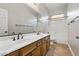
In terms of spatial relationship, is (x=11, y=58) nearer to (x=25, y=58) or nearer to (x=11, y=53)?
(x=11, y=53)

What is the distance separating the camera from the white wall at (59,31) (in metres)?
1.46

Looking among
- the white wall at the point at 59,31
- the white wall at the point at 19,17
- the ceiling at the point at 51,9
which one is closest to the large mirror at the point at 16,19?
the white wall at the point at 19,17

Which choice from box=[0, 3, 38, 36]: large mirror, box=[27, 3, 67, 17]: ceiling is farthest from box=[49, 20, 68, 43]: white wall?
box=[0, 3, 38, 36]: large mirror

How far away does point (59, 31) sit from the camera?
1.50 metres

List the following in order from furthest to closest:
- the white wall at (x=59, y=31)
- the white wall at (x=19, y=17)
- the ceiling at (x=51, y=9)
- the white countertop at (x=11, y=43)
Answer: the white wall at (x=19, y=17) → the white wall at (x=59, y=31) → the ceiling at (x=51, y=9) → the white countertop at (x=11, y=43)

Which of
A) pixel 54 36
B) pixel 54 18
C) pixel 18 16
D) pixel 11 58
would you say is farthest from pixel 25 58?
pixel 18 16

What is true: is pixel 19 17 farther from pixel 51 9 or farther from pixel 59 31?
pixel 59 31

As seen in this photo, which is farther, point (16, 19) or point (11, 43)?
point (16, 19)

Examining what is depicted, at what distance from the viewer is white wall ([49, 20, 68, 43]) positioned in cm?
146

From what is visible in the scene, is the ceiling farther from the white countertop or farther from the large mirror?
the white countertop

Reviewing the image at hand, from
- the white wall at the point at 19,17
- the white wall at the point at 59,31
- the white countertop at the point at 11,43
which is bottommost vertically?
the white countertop at the point at 11,43

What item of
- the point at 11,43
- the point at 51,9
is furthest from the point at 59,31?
the point at 11,43

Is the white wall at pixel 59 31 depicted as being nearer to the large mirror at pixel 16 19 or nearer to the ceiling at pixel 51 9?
the ceiling at pixel 51 9

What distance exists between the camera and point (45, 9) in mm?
1484
